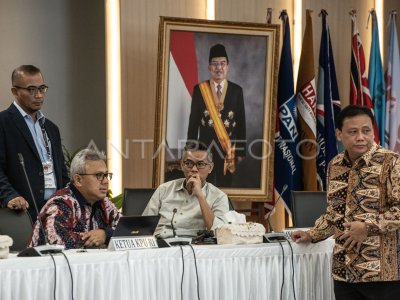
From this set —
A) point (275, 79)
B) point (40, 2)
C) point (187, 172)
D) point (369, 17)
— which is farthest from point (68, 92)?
point (369, 17)

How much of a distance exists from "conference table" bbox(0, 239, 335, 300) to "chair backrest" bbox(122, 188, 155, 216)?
0.93 m

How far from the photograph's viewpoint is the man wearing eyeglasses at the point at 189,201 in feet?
12.0

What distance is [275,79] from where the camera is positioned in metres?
5.42

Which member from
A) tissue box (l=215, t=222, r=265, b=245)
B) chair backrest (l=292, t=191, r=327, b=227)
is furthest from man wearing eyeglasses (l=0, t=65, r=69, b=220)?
chair backrest (l=292, t=191, r=327, b=227)

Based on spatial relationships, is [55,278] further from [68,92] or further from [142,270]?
[68,92]

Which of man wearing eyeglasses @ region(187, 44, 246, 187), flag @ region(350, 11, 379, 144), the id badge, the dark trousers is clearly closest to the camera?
the dark trousers

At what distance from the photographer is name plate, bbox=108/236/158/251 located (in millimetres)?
2787

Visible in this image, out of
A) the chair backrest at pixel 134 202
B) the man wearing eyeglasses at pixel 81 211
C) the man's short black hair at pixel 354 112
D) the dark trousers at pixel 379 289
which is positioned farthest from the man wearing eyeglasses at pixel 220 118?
the dark trousers at pixel 379 289

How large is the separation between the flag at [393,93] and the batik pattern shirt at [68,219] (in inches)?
133

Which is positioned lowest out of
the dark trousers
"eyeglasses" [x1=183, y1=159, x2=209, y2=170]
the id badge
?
the dark trousers

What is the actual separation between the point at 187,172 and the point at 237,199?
1732 millimetres

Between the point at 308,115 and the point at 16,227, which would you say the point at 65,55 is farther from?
the point at 16,227

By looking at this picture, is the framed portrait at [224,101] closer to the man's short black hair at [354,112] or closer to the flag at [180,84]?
the flag at [180,84]

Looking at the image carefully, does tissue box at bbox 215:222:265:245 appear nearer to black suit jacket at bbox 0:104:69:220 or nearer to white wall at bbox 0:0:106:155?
black suit jacket at bbox 0:104:69:220
